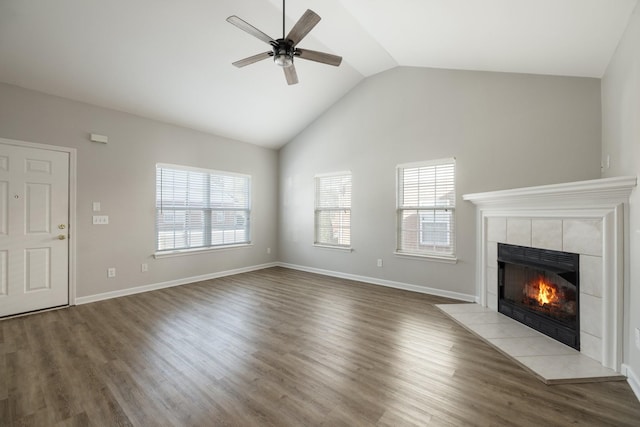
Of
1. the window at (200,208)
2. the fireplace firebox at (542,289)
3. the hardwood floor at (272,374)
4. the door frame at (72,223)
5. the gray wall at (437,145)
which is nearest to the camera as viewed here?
the hardwood floor at (272,374)

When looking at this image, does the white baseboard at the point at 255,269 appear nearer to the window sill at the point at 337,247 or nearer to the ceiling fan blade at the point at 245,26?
the window sill at the point at 337,247

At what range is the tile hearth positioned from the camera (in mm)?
2045

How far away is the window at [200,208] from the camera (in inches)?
182

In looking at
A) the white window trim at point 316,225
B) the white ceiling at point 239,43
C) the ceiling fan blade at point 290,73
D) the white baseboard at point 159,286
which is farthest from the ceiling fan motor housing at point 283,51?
the white baseboard at point 159,286

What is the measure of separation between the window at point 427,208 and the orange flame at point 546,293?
120cm

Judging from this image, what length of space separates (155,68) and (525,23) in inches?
163

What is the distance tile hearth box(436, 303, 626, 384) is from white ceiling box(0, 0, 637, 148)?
2789 mm

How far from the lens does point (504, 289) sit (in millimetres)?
3299

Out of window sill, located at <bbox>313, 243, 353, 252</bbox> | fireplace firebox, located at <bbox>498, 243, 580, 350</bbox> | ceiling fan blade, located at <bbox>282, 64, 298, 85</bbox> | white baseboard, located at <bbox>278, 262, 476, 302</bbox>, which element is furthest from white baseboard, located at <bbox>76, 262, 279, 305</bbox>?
fireplace firebox, located at <bbox>498, 243, 580, 350</bbox>

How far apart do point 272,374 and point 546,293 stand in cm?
286

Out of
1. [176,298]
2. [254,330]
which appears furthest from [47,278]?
[254,330]

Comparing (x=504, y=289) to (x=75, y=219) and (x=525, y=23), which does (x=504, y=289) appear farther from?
(x=75, y=219)

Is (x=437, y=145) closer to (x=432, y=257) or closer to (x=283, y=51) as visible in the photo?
(x=432, y=257)

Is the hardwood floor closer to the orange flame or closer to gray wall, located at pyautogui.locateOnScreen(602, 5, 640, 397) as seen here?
gray wall, located at pyautogui.locateOnScreen(602, 5, 640, 397)
